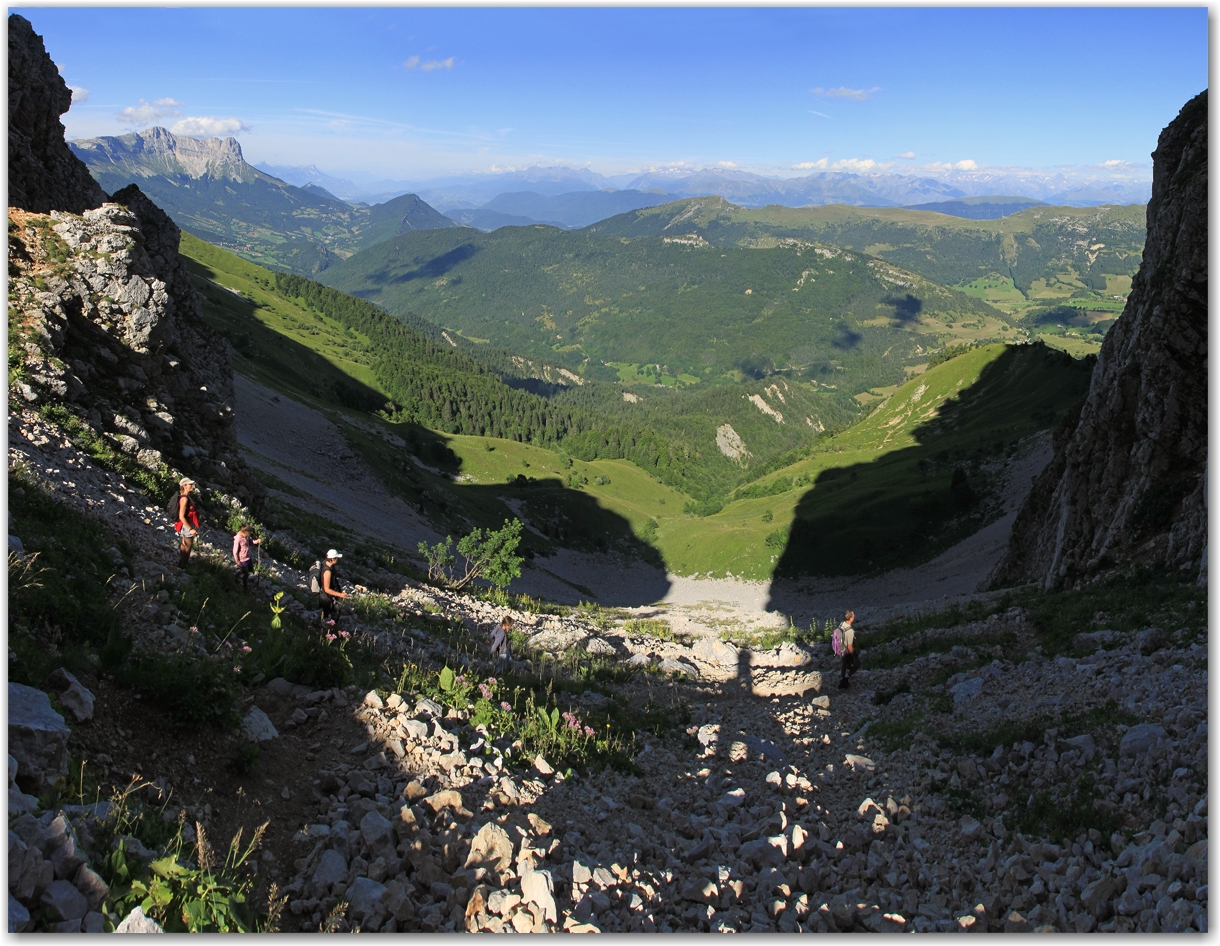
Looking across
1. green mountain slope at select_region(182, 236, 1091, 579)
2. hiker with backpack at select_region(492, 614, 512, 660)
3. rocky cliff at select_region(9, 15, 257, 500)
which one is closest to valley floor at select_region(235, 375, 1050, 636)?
green mountain slope at select_region(182, 236, 1091, 579)

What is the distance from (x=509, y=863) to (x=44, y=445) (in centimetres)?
1601

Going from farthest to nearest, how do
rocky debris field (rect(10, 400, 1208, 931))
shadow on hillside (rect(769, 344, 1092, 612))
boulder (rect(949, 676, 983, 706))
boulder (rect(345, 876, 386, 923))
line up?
shadow on hillside (rect(769, 344, 1092, 612)), boulder (rect(949, 676, 983, 706)), rocky debris field (rect(10, 400, 1208, 931)), boulder (rect(345, 876, 386, 923))

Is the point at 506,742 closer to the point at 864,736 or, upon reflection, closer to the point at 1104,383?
the point at 864,736

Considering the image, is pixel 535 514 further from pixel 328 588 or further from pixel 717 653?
pixel 328 588

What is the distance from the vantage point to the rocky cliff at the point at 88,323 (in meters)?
19.0

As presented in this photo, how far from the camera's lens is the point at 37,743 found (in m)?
6.65

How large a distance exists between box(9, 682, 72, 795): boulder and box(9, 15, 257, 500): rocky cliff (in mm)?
13550

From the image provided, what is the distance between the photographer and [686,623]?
35656 mm

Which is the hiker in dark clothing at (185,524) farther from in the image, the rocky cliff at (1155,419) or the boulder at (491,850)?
the rocky cliff at (1155,419)

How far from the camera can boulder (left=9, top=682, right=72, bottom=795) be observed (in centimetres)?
652

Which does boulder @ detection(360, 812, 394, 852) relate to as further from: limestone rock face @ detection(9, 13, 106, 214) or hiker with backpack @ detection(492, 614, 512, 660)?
limestone rock face @ detection(9, 13, 106, 214)

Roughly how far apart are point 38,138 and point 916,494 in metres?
73.8

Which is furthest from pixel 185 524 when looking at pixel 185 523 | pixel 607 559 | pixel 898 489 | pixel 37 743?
pixel 607 559

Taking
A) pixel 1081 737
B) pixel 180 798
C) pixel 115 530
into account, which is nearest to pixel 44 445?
pixel 115 530
